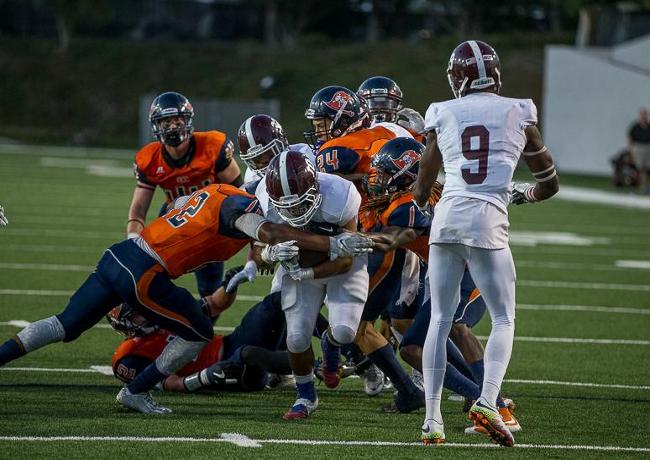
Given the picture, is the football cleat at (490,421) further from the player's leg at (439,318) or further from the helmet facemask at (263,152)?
the helmet facemask at (263,152)

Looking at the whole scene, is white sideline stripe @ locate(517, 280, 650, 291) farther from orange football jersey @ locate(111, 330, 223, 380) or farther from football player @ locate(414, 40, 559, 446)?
football player @ locate(414, 40, 559, 446)

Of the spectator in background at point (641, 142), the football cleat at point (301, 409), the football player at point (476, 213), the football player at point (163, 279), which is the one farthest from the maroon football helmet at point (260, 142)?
the spectator in background at point (641, 142)

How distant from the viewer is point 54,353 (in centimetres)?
730

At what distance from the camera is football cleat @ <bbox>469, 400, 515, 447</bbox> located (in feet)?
16.1

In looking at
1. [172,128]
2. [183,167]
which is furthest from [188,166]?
[172,128]

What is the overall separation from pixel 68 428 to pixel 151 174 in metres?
2.76

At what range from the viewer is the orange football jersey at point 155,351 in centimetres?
624

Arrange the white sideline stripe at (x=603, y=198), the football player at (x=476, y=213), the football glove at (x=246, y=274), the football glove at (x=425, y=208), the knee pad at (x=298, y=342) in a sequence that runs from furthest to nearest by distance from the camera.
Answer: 1. the white sideline stripe at (x=603, y=198)
2. the football glove at (x=246, y=274)
3. the knee pad at (x=298, y=342)
4. the football glove at (x=425, y=208)
5. the football player at (x=476, y=213)

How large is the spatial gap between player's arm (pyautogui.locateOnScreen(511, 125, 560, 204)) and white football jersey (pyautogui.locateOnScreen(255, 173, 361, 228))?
0.80m

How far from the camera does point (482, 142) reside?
5016 mm

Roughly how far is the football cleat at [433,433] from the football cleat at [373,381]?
1315 millimetres

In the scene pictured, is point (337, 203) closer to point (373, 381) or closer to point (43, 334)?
point (373, 381)

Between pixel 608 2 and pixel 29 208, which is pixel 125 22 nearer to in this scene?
pixel 608 2

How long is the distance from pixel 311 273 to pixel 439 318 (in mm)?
669
